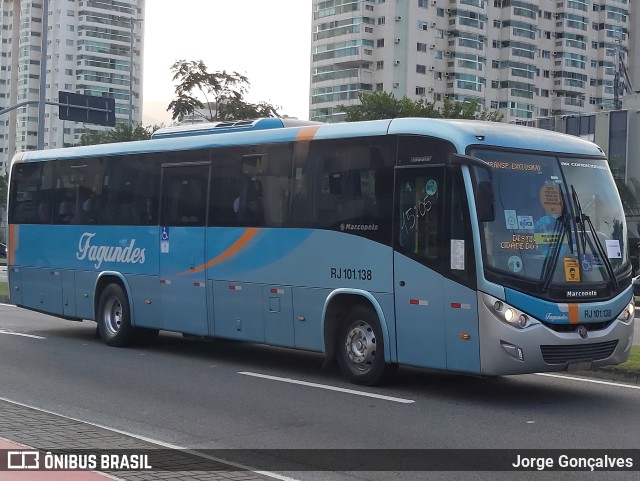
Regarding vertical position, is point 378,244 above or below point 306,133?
below

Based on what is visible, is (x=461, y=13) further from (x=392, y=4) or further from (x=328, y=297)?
(x=328, y=297)

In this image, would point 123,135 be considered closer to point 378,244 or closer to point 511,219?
point 378,244

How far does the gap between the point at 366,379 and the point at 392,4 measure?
95.7 m

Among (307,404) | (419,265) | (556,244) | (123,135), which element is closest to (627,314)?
(556,244)

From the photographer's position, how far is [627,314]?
12.2 meters

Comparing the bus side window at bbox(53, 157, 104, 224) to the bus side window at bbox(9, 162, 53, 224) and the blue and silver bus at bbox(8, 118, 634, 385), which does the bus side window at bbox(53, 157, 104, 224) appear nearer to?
the bus side window at bbox(9, 162, 53, 224)

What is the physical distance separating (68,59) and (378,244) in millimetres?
127896

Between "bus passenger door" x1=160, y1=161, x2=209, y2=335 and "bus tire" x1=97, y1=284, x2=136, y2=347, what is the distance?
45.4 inches

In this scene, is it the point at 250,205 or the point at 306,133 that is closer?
the point at 306,133

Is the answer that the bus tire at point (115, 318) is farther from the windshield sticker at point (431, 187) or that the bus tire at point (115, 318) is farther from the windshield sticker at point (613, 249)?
the windshield sticker at point (613, 249)

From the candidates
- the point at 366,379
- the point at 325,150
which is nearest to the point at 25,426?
the point at 366,379

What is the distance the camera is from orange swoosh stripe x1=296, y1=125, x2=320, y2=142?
45.5ft

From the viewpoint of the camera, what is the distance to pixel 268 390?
12609 mm

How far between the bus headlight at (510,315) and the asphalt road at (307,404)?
94 centimetres
